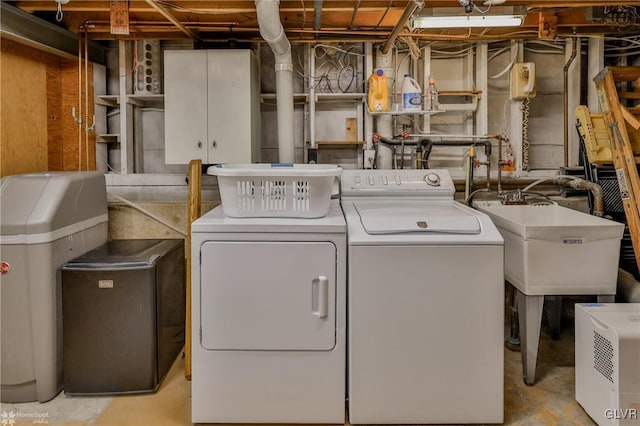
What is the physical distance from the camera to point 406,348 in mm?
2004

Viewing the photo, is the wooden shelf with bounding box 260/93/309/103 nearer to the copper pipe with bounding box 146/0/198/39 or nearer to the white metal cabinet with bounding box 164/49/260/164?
the white metal cabinet with bounding box 164/49/260/164

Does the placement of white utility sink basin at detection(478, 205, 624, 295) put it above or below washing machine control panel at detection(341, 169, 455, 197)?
A: below

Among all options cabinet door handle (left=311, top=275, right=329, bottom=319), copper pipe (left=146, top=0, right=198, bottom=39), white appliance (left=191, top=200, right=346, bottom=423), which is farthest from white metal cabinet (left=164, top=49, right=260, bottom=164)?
cabinet door handle (left=311, top=275, right=329, bottom=319)

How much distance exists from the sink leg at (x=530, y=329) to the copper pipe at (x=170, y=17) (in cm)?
270

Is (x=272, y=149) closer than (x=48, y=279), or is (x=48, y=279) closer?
(x=48, y=279)

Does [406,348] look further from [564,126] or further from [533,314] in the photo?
[564,126]

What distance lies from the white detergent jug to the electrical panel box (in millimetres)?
769

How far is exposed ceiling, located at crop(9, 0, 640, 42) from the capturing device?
2.90 m

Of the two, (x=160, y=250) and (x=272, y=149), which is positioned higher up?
(x=272, y=149)

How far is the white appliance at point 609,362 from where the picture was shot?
1828 mm

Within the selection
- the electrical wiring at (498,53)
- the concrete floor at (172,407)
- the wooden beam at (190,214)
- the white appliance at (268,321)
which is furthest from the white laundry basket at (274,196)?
the electrical wiring at (498,53)

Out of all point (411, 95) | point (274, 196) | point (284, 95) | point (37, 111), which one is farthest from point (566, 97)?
point (37, 111)

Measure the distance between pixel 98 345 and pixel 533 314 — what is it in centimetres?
227

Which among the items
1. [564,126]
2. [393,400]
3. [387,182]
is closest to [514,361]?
[393,400]
